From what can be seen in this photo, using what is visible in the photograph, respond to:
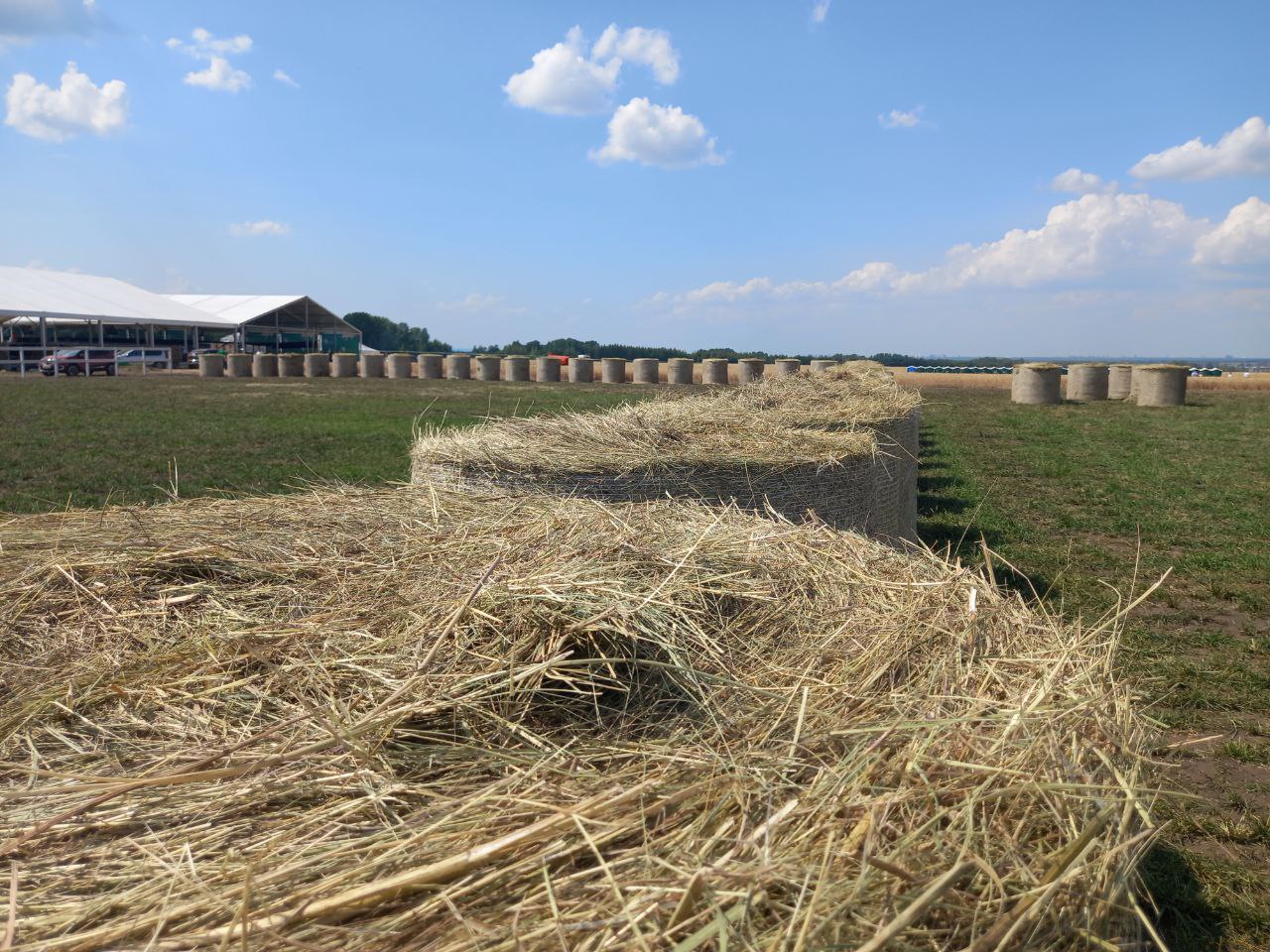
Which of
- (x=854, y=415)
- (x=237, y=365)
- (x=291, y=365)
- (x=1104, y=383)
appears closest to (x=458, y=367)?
(x=291, y=365)

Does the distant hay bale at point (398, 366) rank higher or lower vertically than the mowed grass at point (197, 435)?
higher

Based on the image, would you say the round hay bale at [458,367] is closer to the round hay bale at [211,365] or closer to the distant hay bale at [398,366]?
the distant hay bale at [398,366]

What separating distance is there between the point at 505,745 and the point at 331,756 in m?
0.34

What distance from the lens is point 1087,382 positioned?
3020cm

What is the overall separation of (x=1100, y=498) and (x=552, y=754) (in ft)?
37.8

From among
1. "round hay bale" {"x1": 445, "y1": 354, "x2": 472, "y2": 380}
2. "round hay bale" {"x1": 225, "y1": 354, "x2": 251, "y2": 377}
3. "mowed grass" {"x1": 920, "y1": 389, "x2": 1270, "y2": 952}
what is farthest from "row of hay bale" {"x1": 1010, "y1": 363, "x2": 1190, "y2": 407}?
"round hay bale" {"x1": 225, "y1": 354, "x2": 251, "y2": 377}

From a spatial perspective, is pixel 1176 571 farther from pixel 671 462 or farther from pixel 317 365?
pixel 317 365

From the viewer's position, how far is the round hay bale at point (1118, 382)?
101ft

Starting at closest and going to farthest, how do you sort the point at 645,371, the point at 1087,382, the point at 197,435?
the point at 197,435
the point at 1087,382
the point at 645,371

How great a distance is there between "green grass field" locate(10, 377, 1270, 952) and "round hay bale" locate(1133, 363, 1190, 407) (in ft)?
2.83

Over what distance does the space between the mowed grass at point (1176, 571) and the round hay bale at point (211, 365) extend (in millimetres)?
30857

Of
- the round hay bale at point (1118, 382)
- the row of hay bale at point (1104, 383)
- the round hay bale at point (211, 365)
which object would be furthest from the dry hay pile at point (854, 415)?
the round hay bale at point (211, 365)

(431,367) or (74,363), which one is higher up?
(431,367)

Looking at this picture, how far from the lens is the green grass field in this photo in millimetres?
3764
